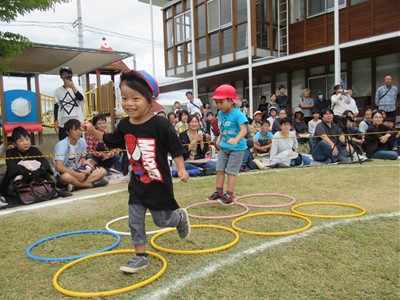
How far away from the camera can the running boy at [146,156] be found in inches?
128

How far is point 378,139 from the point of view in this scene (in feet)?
32.9

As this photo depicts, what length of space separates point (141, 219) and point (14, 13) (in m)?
4.70

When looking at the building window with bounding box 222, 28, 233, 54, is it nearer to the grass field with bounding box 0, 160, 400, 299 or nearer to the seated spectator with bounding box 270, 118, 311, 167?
the seated spectator with bounding box 270, 118, 311, 167

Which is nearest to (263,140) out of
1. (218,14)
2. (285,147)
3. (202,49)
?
(285,147)

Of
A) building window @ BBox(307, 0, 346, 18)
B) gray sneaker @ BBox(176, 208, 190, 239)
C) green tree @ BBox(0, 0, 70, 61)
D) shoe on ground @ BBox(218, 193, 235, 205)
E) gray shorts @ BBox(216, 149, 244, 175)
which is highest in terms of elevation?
building window @ BBox(307, 0, 346, 18)

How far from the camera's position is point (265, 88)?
19281 millimetres

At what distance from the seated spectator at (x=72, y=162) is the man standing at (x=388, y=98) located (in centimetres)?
897

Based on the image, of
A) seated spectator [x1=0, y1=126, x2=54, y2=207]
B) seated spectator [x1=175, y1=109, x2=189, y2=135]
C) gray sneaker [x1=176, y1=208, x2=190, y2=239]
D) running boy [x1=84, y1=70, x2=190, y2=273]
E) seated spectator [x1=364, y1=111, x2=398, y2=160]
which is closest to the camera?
running boy [x1=84, y1=70, x2=190, y2=273]

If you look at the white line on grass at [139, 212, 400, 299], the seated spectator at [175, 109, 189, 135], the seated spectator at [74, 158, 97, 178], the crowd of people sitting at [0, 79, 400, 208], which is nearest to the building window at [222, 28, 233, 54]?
the crowd of people sitting at [0, 79, 400, 208]

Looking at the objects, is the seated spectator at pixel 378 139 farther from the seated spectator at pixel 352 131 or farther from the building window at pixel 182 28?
the building window at pixel 182 28

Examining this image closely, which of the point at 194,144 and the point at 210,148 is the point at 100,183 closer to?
the point at 194,144

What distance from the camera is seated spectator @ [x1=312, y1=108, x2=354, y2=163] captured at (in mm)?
9461

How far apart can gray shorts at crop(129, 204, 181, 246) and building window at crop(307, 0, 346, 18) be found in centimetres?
1461

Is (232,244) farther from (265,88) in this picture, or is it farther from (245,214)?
(265,88)
